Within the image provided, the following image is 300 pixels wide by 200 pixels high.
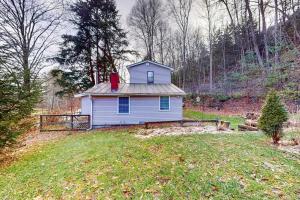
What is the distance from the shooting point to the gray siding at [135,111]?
14242 millimetres

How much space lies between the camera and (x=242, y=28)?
28797 mm

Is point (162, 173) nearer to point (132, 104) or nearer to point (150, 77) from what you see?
point (132, 104)

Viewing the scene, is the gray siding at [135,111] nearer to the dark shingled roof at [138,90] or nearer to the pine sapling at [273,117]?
the dark shingled roof at [138,90]

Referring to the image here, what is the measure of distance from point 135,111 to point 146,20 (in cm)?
1735

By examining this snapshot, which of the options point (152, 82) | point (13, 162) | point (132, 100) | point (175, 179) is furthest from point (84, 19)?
point (175, 179)

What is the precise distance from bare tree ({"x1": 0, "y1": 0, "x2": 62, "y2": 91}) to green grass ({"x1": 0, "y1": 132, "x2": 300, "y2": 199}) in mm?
11809

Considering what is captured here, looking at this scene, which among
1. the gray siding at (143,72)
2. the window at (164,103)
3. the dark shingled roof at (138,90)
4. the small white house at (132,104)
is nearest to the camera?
the dark shingled roof at (138,90)

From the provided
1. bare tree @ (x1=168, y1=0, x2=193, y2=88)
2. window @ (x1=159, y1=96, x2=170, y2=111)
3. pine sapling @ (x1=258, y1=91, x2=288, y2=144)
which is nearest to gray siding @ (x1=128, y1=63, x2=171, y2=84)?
window @ (x1=159, y1=96, x2=170, y2=111)

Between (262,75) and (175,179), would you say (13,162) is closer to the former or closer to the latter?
(175,179)

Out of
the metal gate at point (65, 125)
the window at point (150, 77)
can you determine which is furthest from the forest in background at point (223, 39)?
the metal gate at point (65, 125)

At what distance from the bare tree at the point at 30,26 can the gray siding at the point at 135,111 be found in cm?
607

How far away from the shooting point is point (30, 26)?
17.9 metres

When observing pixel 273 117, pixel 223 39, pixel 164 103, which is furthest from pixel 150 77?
pixel 223 39

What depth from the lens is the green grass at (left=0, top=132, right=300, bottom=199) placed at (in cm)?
423
